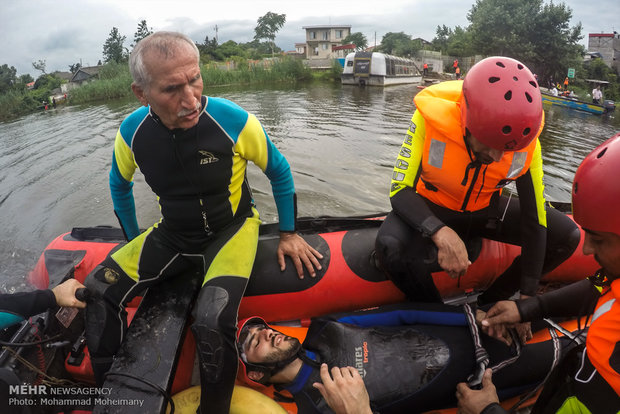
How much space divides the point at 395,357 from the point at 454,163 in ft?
4.08

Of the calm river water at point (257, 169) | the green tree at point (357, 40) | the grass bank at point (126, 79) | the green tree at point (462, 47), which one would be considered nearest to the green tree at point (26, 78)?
the grass bank at point (126, 79)

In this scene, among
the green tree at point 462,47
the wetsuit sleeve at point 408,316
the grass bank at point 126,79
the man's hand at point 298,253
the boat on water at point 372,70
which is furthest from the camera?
the green tree at point 462,47

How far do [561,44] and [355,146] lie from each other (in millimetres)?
34736

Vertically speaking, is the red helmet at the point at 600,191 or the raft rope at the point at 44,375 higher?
the red helmet at the point at 600,191

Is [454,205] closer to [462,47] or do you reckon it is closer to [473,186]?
[473,186]

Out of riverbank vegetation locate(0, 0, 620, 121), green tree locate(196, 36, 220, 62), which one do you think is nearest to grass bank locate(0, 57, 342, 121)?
riverbank vegetation locate(0, 0, 620, 121)

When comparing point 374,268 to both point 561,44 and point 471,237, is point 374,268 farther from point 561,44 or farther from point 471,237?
point 561,44

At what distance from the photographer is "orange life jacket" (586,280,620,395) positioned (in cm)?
119

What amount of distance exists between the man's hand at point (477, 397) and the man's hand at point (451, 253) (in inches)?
21.8

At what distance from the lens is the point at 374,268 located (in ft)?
8.30

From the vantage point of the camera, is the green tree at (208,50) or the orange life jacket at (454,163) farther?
the green tree at (208,50)

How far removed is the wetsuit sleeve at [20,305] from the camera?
1.88 meters

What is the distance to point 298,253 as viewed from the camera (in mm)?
2475

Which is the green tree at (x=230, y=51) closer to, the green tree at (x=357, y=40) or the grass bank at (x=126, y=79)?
the green tree at (x=357, y=40)
